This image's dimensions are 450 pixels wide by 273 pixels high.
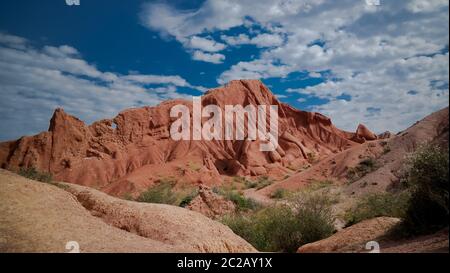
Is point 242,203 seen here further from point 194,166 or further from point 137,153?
point 137,153

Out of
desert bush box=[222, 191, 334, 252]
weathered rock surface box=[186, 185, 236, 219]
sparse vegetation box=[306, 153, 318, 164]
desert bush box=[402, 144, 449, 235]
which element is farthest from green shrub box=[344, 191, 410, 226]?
sparse vegetation box=[306, 153, 318, 164]

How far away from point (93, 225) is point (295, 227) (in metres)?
7.79

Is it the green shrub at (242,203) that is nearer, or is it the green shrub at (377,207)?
the green shrub at (377,207)

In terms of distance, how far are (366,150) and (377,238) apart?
31952mm

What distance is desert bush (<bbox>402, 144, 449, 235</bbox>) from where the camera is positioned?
Answer: 7922 millimetres

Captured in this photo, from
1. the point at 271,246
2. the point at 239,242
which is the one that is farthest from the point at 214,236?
the point at 271,246

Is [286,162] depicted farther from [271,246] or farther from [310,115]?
[271,246]

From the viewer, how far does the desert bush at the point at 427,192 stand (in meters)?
7.92

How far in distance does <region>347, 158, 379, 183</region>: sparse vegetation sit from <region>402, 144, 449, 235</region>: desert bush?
81.5ft

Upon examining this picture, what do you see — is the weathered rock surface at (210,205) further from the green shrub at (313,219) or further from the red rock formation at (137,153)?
the red rock formation at (137,153)

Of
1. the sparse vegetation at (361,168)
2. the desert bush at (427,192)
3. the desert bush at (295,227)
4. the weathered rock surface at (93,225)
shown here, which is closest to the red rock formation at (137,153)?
the sparse vegetation at (361,168)

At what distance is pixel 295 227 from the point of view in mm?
13289

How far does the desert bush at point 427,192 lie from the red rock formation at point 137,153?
35454mm
